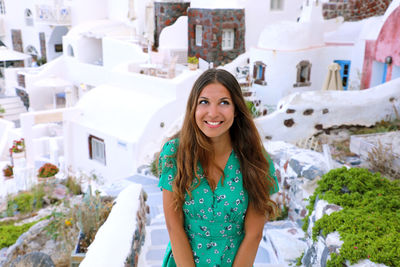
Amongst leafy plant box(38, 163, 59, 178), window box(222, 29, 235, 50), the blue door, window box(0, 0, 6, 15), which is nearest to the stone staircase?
window box(0, 0, 6, 15)

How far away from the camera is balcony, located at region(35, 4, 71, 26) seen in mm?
14148

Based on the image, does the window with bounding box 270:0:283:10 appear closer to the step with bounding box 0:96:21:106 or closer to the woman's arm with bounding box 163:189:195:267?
the step with bounding box 0:96:21:106

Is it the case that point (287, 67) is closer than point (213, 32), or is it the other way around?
point (287, 67)

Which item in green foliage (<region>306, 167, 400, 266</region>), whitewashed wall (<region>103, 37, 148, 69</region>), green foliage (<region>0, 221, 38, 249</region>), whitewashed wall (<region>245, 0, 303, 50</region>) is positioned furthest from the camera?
whitewashed wall (<region>103, 37, 148, 69</region>)

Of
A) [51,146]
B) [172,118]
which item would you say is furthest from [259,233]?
[51,146]

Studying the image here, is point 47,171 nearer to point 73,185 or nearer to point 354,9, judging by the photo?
point 73,185

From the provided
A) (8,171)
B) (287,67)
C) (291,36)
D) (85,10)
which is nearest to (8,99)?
(85,10)

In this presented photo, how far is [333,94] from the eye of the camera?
5746 millimetres

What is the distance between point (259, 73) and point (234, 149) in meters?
7.32

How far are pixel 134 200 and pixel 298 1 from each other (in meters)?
9.96

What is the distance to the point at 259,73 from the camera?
887 centimetres

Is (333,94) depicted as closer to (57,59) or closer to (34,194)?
(34,194)

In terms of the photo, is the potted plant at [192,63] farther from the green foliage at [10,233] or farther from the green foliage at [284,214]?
the green foliage at [284,214]

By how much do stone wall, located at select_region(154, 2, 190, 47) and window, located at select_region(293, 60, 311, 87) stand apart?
393cm
